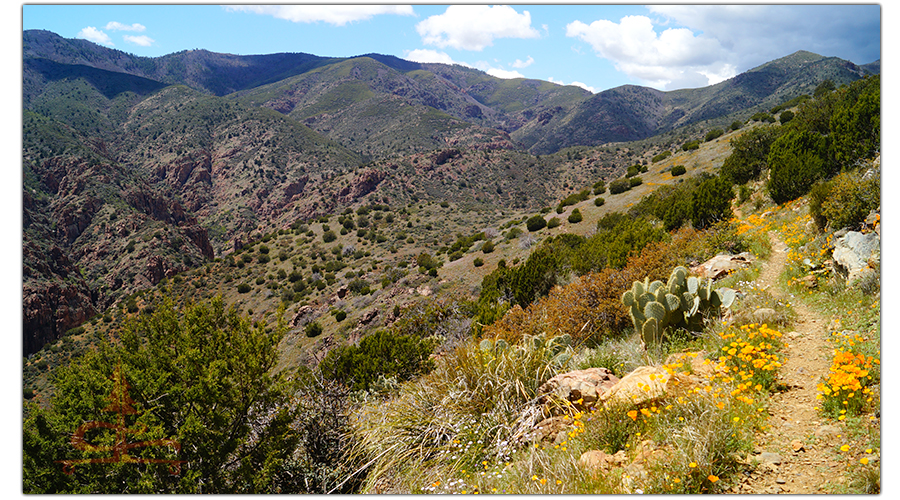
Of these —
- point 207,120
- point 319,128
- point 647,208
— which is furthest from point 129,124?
point 647,208

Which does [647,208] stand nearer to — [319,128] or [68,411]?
[68,411]

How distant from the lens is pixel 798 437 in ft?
10.6

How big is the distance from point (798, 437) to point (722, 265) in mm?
5126

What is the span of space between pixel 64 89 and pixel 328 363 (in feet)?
472

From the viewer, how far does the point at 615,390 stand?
4270 millimetres

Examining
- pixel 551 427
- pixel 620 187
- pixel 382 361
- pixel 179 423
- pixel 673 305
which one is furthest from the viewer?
pixel 620 187

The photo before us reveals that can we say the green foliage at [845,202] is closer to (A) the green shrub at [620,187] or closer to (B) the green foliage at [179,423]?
(B) the green foliage at [179,423]

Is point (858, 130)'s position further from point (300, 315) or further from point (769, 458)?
point (300, 315)

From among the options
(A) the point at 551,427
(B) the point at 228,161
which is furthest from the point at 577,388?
(B) the point at 228,161

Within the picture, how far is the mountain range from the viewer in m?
54.8

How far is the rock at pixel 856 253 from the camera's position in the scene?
5.00 metres

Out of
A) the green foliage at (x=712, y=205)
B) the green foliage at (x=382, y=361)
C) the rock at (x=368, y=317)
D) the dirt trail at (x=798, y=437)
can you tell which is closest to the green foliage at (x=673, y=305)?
the dirt trail at (x=798, y=437)

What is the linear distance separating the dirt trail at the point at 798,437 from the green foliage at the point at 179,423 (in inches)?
179

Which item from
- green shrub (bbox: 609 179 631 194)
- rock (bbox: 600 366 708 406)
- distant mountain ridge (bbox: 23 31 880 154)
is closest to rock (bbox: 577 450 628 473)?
rock (bbox: 600 366 708 406)
